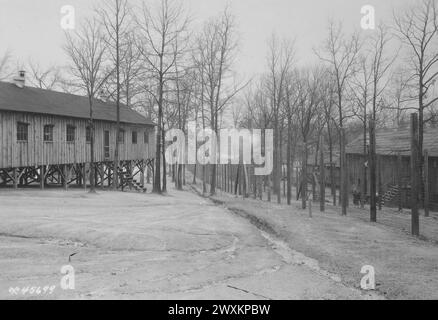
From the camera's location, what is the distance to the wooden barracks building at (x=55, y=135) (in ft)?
83.8

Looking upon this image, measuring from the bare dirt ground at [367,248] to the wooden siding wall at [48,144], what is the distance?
1517 centimetres

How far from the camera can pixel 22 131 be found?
85.5ft

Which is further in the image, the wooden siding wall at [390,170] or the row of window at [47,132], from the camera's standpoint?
the wooden siding wall at [390,170]

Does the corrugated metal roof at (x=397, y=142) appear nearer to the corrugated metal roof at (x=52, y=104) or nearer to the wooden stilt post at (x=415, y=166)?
the wooden stilt post at (x=415, y=166)

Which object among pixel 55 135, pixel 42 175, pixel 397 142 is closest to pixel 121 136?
pixel 55 135

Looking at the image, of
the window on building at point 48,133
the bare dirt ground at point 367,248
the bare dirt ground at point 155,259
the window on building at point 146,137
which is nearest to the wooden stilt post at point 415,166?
the bare dirt ground at point 367,248

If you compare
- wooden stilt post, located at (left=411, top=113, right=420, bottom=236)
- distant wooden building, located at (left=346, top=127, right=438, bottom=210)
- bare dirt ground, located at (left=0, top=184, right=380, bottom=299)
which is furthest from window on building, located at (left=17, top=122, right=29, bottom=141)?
wooden stilt post, located at (left=411, top=113, right=420, bottom=236)

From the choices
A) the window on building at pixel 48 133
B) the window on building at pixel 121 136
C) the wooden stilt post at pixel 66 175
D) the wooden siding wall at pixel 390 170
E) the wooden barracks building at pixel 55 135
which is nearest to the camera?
the wooden barracks building at pixel 55 135

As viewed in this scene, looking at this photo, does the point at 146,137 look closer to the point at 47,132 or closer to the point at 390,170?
the point at 47,132

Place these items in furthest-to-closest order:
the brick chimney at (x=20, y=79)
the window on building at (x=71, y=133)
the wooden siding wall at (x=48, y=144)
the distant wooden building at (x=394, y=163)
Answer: the distant wooden building at (x=394, y=163)
the brick chimney at (x=20, y=79)
the window on building at (x=71, y=133)
the wooden siding wall at (x=48, y=144)
